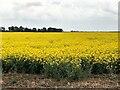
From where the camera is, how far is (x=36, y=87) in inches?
377

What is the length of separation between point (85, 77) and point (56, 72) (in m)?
0.70

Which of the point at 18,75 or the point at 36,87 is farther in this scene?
the point at 18,75

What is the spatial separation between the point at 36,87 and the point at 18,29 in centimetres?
1580

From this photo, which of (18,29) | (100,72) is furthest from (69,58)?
(18,29)

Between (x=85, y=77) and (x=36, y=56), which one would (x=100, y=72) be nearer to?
(x=85, y=77)

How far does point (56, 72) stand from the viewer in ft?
33.8

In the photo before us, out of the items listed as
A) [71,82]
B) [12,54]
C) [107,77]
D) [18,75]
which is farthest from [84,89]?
[12,54]

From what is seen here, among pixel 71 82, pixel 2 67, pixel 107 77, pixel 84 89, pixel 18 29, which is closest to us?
pixel 84 89

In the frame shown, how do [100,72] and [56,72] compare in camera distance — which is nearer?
[56,72]

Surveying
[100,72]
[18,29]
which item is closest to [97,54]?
[100,72]

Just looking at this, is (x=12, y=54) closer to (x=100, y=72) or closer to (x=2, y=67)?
(x=2, y=67)

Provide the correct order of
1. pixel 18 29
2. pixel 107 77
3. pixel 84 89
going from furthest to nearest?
pixel 18 29 < pixel 107 77 < pixel 84 89

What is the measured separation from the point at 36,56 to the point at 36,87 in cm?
195

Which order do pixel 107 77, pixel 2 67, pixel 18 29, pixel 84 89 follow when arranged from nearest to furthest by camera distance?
pixel 84 89, pixel 107 77, pixel 2 67, pixel 18 29
